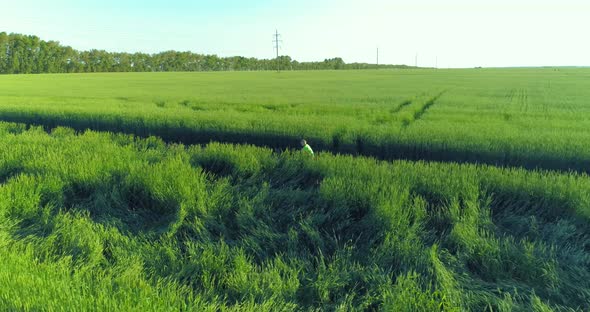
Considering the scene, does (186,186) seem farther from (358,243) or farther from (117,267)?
(358,243)

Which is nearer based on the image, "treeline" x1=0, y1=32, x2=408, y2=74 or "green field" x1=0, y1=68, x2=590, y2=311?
"green field" x1=0, y1=68, x2=590, y2=311

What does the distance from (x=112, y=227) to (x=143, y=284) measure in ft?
4.67

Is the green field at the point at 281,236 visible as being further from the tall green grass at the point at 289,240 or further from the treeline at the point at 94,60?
the treeline at the point at 94,60

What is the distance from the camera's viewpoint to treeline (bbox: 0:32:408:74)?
249ft

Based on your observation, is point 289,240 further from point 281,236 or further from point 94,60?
point 94,60

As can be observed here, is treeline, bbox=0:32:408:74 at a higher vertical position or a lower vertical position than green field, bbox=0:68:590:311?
higher

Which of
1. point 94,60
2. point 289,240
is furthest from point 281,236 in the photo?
point 94,60

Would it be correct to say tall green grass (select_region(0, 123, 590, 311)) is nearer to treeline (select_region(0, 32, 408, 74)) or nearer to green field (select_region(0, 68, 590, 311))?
green field (select_region(0, 68, 590, 311))

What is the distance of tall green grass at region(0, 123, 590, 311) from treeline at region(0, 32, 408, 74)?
67620mm

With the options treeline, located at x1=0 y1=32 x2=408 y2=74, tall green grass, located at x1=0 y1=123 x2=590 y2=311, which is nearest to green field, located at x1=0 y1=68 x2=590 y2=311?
tall green grass, located at x1=0 y1=123 x2=590 y2=311

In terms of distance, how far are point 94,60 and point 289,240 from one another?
340ft

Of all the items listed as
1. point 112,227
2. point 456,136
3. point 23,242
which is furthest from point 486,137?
A: point 23,242

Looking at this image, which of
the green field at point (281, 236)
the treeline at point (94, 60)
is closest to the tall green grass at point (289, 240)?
the green field at point (281, 236)

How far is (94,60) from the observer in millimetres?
86875
